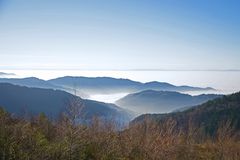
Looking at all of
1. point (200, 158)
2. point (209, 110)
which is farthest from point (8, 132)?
point (209, 110)

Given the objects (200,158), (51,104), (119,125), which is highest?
(119,125)

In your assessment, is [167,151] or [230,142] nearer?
[167,151]

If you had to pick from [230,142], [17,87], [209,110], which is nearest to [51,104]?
[17,87]

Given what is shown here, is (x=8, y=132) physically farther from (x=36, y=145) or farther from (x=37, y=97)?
(x=37, y=97)

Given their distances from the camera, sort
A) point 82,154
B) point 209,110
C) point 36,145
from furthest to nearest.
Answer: point 209,110, point 82,154, point 36,145

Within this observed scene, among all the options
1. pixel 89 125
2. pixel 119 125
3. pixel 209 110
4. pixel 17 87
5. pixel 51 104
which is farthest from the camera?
pixel 17 87

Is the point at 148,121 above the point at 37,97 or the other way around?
above

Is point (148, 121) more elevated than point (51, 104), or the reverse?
point (148, 121)

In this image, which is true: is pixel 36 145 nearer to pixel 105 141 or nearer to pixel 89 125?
pixel 105 141

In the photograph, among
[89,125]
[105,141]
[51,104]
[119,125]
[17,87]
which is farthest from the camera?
[17,87]
